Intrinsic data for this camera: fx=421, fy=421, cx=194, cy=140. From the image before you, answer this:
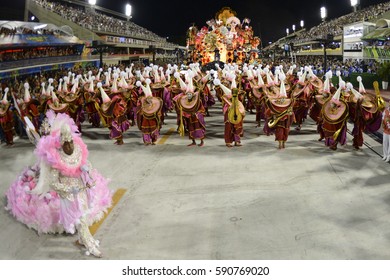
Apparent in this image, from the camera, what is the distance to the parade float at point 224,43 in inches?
1209

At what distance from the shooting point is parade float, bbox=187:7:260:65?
30.7 m

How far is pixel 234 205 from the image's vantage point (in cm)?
680

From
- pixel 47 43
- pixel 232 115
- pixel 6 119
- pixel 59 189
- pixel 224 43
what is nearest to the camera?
pixel 59 189

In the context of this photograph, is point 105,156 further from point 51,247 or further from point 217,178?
point 51,247

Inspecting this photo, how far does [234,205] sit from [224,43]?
25.4 meters

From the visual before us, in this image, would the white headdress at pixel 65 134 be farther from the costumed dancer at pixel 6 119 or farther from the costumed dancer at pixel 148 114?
the costumed dancer at pixel 6 119

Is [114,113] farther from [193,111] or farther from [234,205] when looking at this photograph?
[234,205]

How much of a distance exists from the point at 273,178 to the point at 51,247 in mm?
4292

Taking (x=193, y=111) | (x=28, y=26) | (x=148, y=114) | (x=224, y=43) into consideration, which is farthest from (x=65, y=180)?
(x=224, y=43)

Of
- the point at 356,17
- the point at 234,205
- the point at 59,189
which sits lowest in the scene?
the point at 234,205

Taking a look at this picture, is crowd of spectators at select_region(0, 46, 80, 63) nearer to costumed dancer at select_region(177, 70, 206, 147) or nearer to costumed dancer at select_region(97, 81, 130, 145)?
costumed dancer at select_region(97, 81, 130, 145)

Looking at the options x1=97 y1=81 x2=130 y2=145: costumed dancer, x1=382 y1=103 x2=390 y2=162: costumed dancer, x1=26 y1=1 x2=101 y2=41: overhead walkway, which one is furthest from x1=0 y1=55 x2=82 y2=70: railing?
x1=382 y1=103 x2=390 y2=162: costumed dancer

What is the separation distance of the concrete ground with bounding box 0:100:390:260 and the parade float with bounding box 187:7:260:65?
2086 cm
